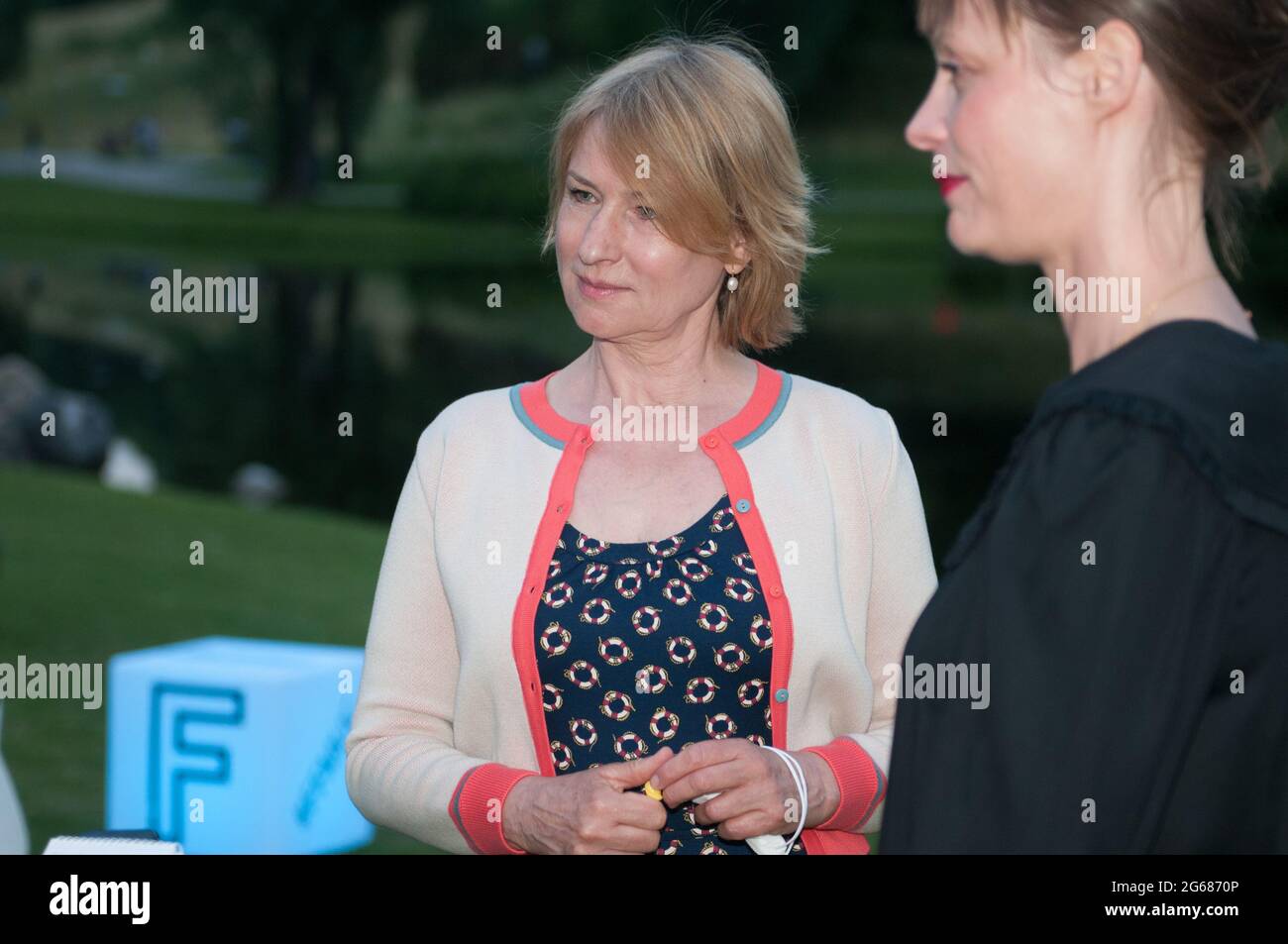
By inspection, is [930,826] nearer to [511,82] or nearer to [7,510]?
[7,510]

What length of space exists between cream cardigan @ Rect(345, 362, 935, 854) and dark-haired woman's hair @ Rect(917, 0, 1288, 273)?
1.09 metres

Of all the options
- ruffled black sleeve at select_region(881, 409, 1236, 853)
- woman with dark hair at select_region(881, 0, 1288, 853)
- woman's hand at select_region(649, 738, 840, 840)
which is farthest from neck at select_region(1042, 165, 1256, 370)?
woman's hand at select_region(649, 738, 840, 840)

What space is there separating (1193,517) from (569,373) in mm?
1502

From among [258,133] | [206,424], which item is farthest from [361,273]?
[206,424]

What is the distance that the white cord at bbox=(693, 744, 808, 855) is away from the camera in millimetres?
2070

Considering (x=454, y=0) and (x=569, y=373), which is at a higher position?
(x=454, y=0)

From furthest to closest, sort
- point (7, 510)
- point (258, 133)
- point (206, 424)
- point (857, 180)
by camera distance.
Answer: point (857, 180), point (258, 133), point (206, 424), point (7, 510)

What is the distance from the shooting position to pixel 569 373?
2.52 metres

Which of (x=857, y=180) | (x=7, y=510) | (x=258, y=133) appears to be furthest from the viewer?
(x=857, y=180)

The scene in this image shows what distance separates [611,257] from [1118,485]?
1337 millimetres

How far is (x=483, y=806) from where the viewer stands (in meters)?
2.16

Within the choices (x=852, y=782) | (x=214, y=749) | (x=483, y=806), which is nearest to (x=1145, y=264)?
(x=852, y=782)

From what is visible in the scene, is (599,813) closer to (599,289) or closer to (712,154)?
(599,289)

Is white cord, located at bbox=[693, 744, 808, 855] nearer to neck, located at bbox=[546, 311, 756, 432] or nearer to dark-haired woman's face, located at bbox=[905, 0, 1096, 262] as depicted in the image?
neck, located at bbox=[546, 311, 756, 432]
